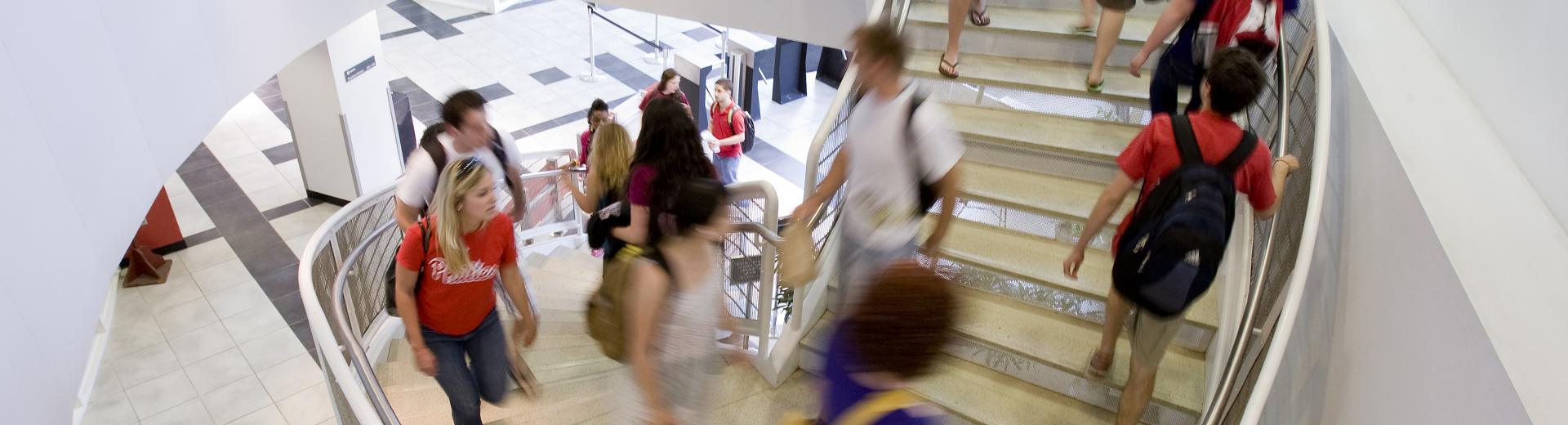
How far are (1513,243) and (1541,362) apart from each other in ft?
1.46

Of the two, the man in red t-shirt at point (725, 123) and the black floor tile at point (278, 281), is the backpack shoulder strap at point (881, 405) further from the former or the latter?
the black floor tile at point (278, 281)

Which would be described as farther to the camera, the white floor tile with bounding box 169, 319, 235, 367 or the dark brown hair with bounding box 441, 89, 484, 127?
the white floor tile with bounding box 169, 319, 235, 367

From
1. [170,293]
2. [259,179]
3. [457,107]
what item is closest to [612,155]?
[457,107]

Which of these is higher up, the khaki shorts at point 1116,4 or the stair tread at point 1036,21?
the khaki shorts at point 1116,4

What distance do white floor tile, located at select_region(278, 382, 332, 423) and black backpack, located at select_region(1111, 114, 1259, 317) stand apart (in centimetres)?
618

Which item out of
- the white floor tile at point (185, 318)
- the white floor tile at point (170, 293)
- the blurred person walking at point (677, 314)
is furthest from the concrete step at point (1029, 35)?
the white floor tile at point (170, 293)

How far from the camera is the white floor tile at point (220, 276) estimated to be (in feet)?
27.6

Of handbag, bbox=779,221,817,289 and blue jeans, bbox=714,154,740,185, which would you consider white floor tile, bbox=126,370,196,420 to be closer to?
blue jeans, bbox=714,154,740,185

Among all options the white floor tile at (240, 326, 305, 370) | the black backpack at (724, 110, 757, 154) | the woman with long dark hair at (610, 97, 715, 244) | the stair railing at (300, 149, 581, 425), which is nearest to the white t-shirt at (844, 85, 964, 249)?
the woman with long dark hair at (610, 97, 715, 244)

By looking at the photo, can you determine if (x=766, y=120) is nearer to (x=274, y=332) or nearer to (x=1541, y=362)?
(x=274, y=332)

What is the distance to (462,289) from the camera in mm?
3150

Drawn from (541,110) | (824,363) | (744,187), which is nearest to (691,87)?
(541,110)

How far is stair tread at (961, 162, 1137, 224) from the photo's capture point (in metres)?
4.23

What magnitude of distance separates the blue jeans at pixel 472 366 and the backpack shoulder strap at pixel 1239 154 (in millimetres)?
2655
